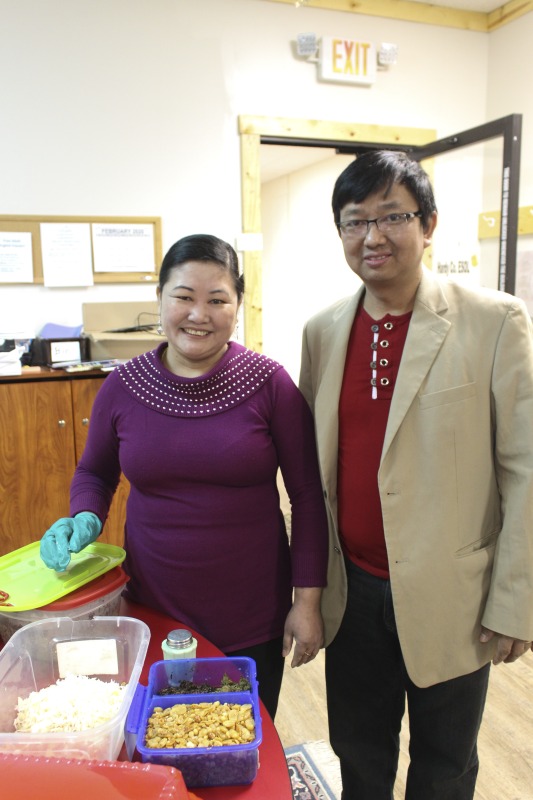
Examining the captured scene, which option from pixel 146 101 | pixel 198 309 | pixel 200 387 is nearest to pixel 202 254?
pixel 198 309

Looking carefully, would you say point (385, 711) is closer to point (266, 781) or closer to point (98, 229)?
point (266, 781)

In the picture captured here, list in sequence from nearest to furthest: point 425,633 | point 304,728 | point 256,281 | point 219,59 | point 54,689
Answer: point 54,689 → point 425,633 → point 304,728 → point 219,59 → point 256,281

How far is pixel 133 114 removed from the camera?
10.7ft

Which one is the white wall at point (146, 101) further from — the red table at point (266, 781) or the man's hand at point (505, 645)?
the red table at point (266, 781)

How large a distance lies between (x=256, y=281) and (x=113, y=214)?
2.94ft

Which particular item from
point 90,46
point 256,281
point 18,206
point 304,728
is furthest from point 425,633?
point 90,46

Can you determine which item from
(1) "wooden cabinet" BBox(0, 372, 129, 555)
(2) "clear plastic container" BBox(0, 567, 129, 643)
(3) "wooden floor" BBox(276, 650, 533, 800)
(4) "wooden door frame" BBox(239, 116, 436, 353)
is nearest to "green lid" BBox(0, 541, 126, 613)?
(2) "clear plastic container" BBox(0, 567, 129, 643)

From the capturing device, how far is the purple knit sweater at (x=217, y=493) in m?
1.21

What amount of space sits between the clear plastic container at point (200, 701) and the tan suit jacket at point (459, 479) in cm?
44

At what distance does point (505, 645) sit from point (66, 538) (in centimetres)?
91

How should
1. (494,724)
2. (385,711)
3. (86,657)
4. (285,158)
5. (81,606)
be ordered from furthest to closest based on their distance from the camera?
(285,158) < (494,724) < (385,711) < (81,606) < (86,657)

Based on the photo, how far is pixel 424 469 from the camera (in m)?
1.20

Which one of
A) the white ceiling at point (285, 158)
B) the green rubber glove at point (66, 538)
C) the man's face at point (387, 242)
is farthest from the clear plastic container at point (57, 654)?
the white ceiling at point (285, 158)

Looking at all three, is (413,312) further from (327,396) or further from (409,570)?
(409,570)
